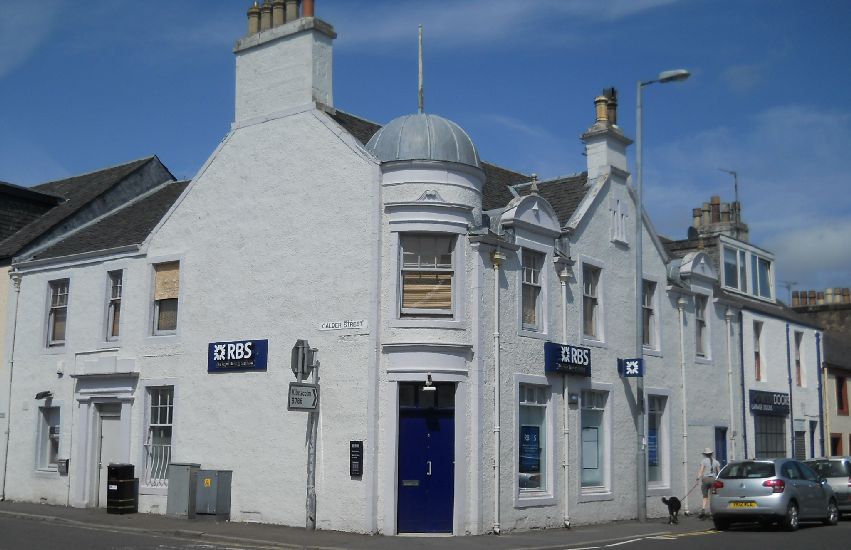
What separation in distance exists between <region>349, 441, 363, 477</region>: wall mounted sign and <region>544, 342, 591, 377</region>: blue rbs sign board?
190 inches

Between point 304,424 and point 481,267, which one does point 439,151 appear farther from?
point 304,424

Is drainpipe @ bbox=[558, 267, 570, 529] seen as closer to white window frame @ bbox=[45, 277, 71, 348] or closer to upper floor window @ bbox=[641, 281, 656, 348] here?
upper floor window @ bbox=[641, 281, 656, 348]

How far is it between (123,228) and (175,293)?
4396 mm

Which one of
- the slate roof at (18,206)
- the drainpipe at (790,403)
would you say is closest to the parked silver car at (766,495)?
the drainpipe at (790,403)

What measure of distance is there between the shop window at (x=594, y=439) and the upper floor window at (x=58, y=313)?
45.2 ft

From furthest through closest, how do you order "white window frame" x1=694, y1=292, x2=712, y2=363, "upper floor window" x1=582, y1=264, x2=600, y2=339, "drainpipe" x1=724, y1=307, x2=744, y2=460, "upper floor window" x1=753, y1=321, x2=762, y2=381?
"upper floor window" x1=753, y1=321, x2=762, y2=381 → "drainpipe" x1=724, y1=307, x2=744, y2=460 → "white window frame" x1=694, y1=292, x2=712, y2=363 → "upper floor window" x1=582, y1=264, x2=600, y2=339

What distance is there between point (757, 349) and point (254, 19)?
61.6ft

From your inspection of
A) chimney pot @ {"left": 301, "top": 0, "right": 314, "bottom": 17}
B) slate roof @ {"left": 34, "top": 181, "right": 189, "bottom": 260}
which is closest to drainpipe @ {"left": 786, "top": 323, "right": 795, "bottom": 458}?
chimney pot @ {"left": 301, "top": 0, "right": 314, "bottom": 17}

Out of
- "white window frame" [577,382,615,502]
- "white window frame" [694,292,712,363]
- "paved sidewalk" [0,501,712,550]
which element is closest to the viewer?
"paved sidewalk" [0,501,712,550]

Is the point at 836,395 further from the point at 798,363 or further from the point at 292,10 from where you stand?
the point at 292,10

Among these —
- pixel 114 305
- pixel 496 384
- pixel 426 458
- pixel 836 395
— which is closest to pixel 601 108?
pixel 496 384

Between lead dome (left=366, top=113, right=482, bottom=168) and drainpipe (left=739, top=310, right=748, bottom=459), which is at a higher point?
lead dome (left=366, top=113, right=482, bottom=168)

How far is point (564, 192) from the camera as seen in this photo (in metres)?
25.1

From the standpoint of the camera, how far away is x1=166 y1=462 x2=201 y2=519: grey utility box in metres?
21.0
